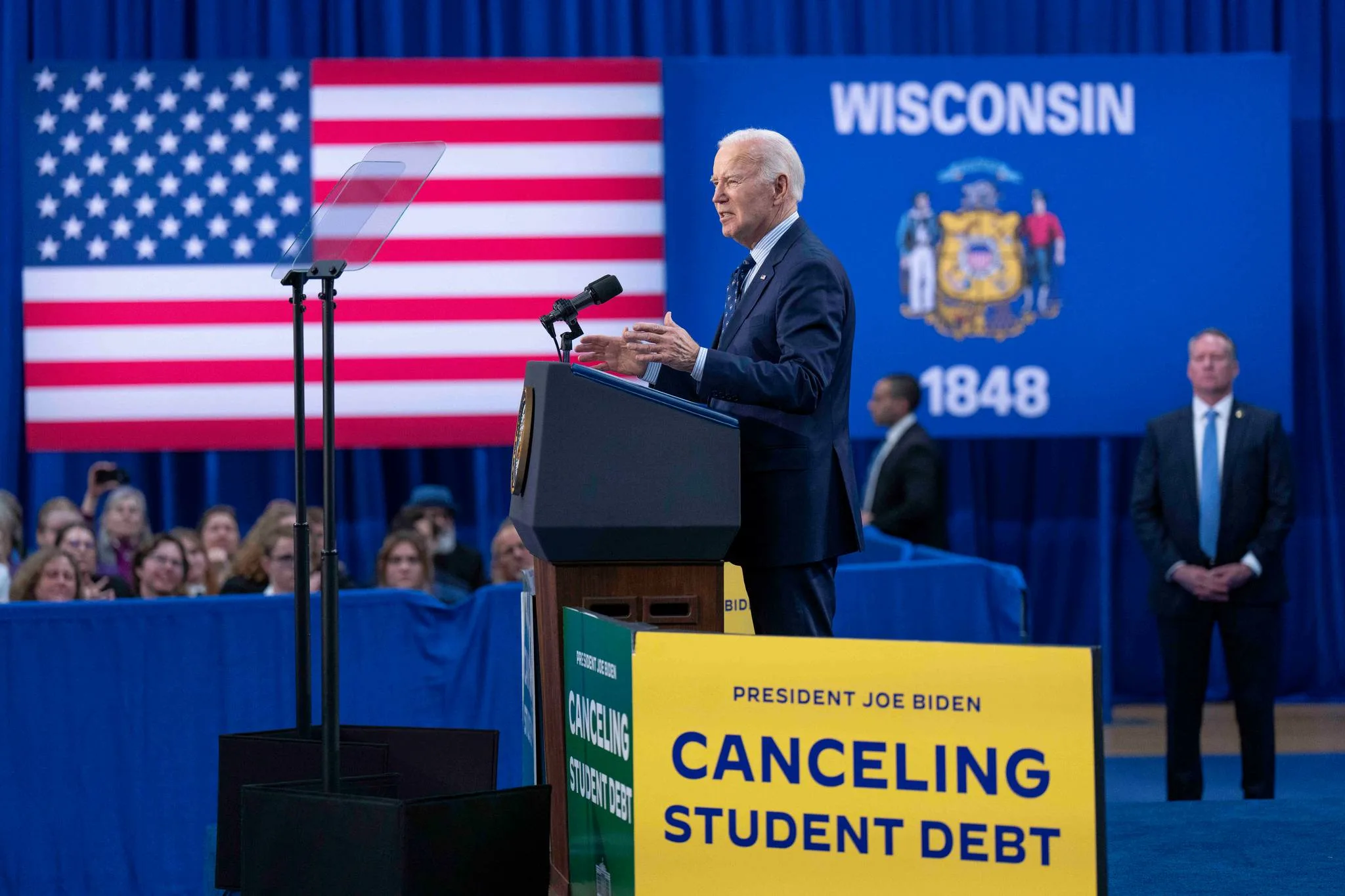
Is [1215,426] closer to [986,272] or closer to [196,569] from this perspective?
[986,272]

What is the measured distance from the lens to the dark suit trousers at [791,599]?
2625 millimetres

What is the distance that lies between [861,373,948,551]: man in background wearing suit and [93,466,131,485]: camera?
326 centimetres

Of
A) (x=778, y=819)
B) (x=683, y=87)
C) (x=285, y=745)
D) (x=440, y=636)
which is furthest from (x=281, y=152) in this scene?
(x=778, y=819)

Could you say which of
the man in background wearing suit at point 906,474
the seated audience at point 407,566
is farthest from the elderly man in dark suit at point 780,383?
the man in background wearing suit at point 906,474

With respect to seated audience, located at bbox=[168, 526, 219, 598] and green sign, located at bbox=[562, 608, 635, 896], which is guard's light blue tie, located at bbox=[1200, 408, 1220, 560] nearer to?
seated audience, located at bbox=[168, 526, 219, 598]

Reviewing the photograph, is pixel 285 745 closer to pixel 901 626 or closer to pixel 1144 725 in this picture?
pixel 901 626

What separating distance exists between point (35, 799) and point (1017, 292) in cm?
447

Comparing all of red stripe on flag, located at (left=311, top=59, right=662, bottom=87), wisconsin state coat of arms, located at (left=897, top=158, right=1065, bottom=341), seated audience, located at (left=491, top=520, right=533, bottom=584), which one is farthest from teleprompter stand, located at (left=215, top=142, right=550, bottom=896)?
wisconsin state coat of arms, located at (left=897, top=158, right=1065, bottom=341)

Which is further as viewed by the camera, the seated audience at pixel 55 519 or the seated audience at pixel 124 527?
the seated audience at pixel 124 527

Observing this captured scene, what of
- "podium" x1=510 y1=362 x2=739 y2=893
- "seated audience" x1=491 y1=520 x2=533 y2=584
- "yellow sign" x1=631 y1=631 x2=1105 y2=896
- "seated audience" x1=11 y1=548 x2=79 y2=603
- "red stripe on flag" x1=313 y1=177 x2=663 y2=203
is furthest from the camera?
"red stripe on flag" x1=313 y1=177 x2=663 y2=203

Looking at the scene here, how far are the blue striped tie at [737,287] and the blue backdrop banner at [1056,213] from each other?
3846 mm

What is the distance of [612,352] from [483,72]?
455cm

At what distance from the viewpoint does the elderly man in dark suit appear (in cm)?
252

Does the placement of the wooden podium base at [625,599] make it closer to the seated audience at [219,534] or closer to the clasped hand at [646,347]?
the clasped hand at [646,347]
